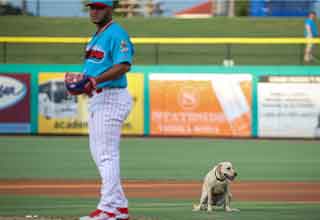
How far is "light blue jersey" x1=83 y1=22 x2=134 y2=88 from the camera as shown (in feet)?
25.9

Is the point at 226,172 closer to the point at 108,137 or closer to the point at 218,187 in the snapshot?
the point at 218,187

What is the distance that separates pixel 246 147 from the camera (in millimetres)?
20062

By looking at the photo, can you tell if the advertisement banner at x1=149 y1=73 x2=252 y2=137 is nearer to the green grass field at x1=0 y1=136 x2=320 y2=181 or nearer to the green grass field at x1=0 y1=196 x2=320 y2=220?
the green grass field at x1=0 y1=136 x2=320 y2=181

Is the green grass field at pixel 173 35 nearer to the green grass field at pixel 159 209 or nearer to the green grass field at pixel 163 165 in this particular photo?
the green grass field at pixel 163 165

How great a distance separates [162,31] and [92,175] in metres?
20.0

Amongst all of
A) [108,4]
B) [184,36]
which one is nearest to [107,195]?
[108,4]

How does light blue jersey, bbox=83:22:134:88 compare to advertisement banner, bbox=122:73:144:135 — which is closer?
light blue jersey, bbox=83:22:134:88

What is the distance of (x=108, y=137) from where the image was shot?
7.92 meters

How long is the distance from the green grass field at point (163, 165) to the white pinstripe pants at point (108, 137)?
4.20 feet

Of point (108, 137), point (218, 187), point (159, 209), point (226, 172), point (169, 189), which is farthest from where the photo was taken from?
point (169, 189)

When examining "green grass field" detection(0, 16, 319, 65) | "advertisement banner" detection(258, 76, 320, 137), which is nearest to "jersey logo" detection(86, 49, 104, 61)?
"advertisement banner" detection(258, 76, 320, 137)

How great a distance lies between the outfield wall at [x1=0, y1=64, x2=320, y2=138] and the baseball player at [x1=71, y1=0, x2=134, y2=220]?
14383 millimetres

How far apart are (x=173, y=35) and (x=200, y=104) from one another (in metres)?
11.4

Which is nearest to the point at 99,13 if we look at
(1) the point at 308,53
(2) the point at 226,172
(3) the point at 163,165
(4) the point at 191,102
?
(2) the point at 226,172
